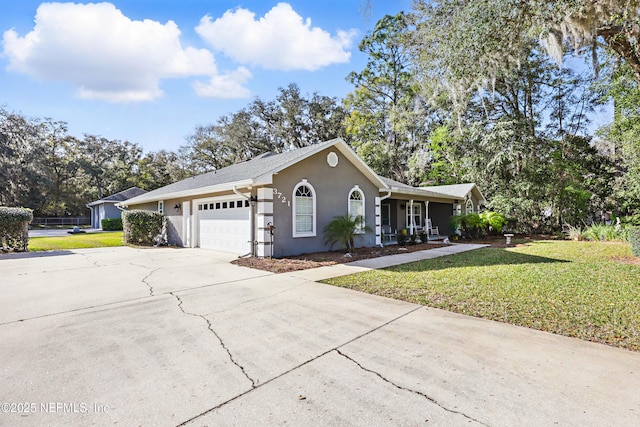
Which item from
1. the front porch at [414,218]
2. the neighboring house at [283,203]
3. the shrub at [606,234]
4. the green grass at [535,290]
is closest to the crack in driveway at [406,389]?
the green grass at [535,290]

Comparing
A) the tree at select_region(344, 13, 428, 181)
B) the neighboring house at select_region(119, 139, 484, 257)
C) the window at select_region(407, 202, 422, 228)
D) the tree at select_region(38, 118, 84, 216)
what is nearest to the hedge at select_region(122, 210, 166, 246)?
the neighboring house at select_region(119, 139, 484, 257)

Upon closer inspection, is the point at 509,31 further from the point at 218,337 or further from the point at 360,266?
the point at 218,337

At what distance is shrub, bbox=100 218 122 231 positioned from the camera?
90.5 ft

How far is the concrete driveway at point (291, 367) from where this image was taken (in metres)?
2.33

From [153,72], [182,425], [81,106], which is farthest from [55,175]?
[182,425]

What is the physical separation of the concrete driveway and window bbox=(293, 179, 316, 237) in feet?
16.8

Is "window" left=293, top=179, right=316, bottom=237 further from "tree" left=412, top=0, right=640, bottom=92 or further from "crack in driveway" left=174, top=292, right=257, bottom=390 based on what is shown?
"tree" left=412, top=0, right=640, bottom=92

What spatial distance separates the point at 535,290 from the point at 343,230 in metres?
5.64

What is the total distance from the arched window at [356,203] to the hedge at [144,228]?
945 centimetres

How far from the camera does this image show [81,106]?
15.0 meters

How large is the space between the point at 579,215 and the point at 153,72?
2375 centimetres

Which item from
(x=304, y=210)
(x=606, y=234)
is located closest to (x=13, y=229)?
(x=304, y=210)

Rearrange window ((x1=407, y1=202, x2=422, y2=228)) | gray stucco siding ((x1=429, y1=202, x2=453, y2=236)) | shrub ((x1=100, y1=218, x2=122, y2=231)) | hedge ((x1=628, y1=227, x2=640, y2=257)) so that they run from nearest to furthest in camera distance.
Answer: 1. hedge ((x1=628, y1=227, x2=640, y2=257))
2. window ((x1=407, y1=202, x2=422, y2=228))
3. gray stucco siding ((x1=429, y1=202, x2=453, y2=236))
4. shrub ((x1=100, y1=218, x2=122, y2=231))

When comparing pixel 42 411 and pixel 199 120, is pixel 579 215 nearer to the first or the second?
pixel 42 411
